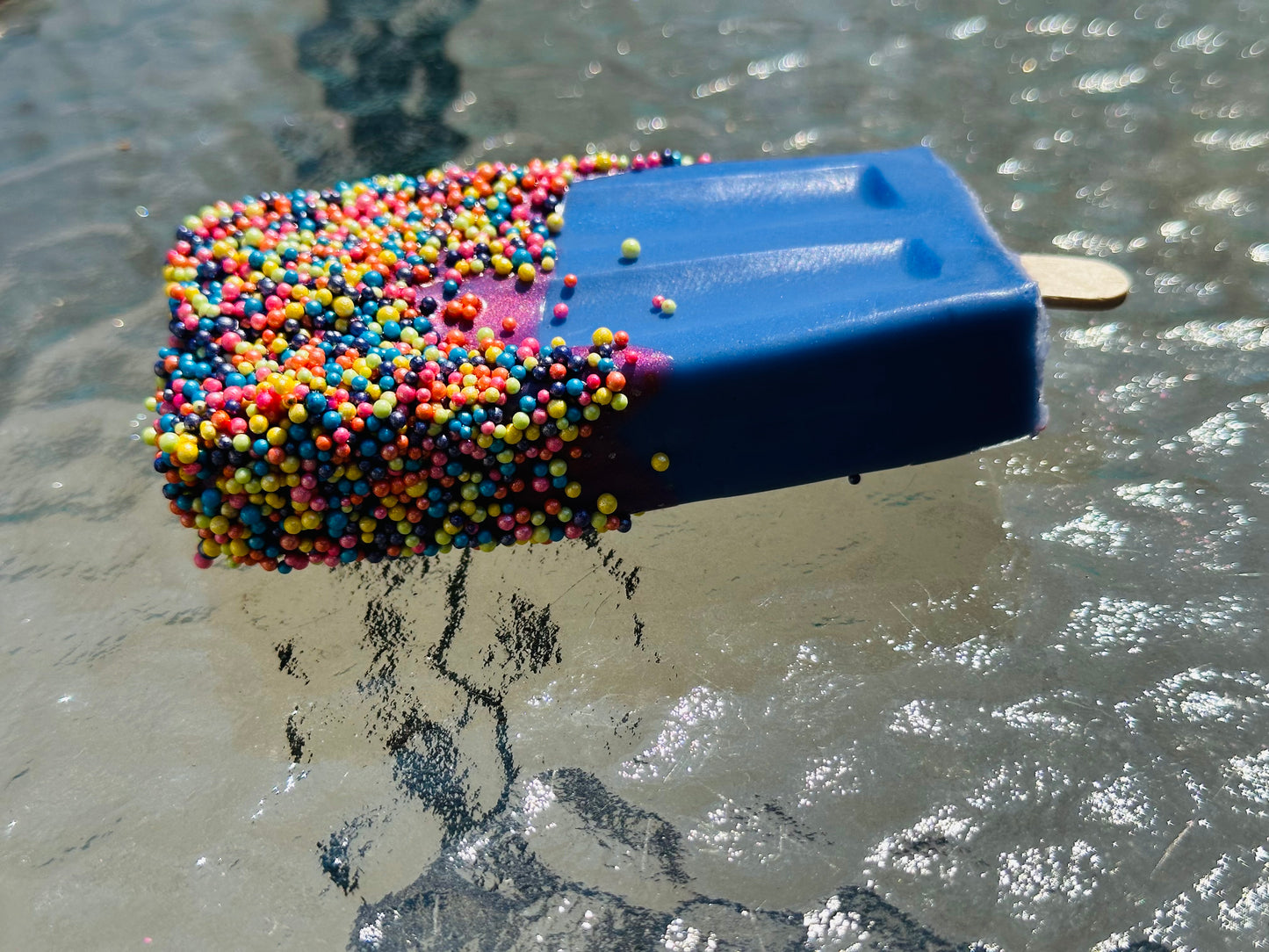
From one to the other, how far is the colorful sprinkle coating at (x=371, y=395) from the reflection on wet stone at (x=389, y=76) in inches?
51.7

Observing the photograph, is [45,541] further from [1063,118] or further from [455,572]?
[1063,118]

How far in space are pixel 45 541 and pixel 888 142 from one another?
2987mm

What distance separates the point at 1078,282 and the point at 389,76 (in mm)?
2774

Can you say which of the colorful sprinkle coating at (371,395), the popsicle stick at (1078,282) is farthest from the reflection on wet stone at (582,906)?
the popsicle stick at (1078,282)

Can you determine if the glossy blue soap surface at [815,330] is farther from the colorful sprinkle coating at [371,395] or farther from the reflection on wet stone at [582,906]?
the reflection on wet stone at [582,906]

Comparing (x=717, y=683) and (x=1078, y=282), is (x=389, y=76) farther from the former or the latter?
(x=717, y=683)

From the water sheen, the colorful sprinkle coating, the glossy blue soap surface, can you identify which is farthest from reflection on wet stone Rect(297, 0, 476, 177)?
the glossy blue soap surface

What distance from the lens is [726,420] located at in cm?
196

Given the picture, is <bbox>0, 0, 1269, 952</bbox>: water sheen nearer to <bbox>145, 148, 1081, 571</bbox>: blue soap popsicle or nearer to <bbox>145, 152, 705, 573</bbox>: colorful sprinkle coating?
<bbox>145, 148, 1081, 571</bbox>: blue soap popsicle

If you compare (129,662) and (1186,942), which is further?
(129,662)

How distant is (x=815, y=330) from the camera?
6.25 ft

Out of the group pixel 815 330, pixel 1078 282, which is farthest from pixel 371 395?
pixel 1078 282

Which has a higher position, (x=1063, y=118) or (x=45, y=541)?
(x=1063, y=118)

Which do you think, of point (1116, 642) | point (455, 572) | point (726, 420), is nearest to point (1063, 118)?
point (1116, 642)
